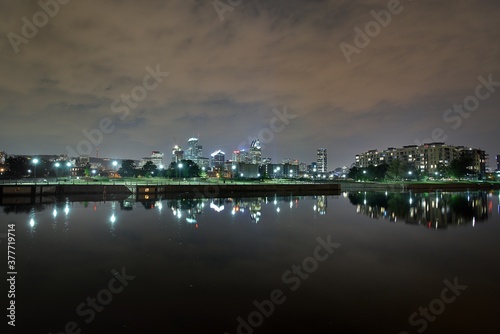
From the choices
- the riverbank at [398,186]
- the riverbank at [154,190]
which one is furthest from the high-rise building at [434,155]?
the riverbank at [154,190]

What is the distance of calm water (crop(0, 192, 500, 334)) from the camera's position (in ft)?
27.7

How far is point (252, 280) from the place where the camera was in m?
11.7

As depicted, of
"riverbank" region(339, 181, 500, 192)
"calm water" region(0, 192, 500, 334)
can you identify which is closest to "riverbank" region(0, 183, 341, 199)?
"riverbank" region(339, 181, 500, 192)

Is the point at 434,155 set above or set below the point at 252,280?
above

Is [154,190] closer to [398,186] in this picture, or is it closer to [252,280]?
[252,280]

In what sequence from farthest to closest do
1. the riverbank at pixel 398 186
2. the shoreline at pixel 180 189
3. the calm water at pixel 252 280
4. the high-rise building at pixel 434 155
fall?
the high-rise building at pixel 434 155 → the riverbank at pixel 398 186 → the shoreline at pixel 180 189 → the calm water at pixel 252 280

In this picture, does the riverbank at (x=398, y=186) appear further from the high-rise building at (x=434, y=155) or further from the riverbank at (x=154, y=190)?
the high-rise building at (x=434, y=155)

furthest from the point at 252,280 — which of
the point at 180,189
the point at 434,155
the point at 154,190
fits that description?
the point at 434,155

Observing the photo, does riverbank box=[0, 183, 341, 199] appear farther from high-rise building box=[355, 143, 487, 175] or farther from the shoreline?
high-rise building box=[355, 143, 487, 175]


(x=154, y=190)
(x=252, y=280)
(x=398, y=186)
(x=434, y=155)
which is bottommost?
(x=252, y=280)

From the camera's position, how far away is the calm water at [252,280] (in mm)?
8430

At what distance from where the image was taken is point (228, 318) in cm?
860

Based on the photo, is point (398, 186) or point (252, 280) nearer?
point (252, 280)

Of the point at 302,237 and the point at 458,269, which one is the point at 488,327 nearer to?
→ the point at 458,269
